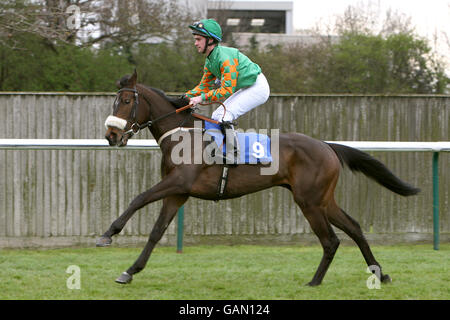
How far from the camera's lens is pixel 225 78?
15.7 ft

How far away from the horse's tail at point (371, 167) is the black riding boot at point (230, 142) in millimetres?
986

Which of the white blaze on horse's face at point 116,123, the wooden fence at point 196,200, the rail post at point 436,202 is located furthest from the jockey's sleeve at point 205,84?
the rail post at point 436,202

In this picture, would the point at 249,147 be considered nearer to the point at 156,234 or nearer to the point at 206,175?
the point at 206,175

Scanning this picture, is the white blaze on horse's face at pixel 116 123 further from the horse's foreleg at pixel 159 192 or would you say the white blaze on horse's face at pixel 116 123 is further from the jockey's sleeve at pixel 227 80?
the jockey's sleeve at pixel 227 80

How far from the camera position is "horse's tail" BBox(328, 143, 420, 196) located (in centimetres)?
545

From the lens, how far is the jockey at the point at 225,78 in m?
4.82

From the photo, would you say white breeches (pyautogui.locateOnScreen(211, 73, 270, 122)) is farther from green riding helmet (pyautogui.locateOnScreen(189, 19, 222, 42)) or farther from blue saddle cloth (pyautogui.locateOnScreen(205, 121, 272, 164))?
green riding helmet (pyautogui.locateOnScreen(189, 19, 222, 42))

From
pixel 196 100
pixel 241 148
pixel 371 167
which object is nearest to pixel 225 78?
pixel 196 100

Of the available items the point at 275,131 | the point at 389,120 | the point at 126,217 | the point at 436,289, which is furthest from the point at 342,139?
the point at 126,217

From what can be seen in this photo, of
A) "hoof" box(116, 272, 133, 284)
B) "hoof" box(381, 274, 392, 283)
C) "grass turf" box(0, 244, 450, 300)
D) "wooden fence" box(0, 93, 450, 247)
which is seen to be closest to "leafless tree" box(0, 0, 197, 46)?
"wooden fence" box(0, 93, 450, 247)

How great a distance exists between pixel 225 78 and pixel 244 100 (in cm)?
40

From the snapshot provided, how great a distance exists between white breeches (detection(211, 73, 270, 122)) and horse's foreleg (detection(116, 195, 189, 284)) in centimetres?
79
